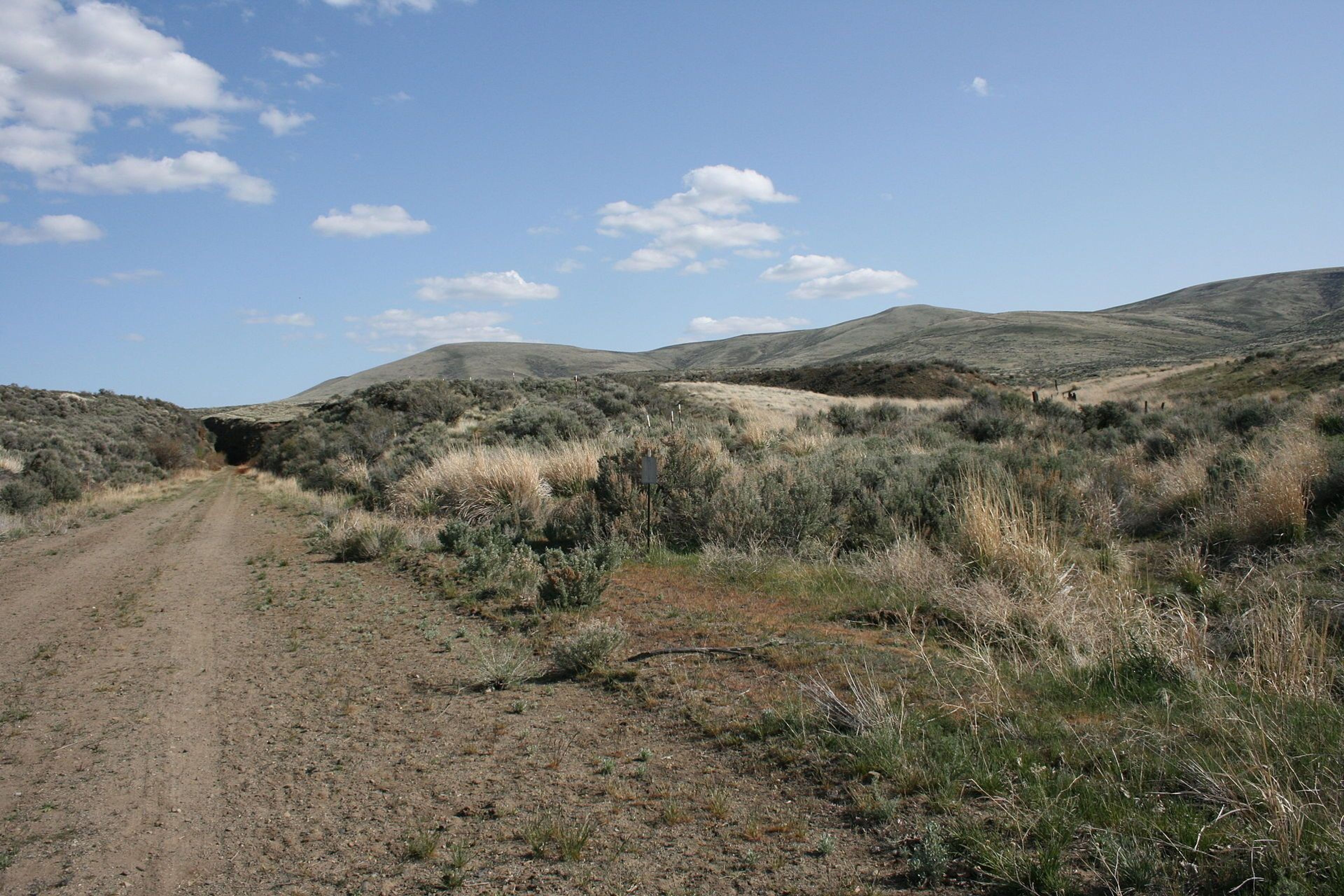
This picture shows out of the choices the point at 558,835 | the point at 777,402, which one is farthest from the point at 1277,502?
the point at 777,402

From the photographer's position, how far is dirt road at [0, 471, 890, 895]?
3027 millimetres

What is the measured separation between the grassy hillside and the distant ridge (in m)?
40.0

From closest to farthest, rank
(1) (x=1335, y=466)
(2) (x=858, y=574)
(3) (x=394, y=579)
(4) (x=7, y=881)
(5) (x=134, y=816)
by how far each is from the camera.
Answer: (4) (x=7, y=881)
(5) (x=134, y=816)
(2) (x=858, y=574)
(1) (x=1335, y=466)
(3) (x=394, y=579)

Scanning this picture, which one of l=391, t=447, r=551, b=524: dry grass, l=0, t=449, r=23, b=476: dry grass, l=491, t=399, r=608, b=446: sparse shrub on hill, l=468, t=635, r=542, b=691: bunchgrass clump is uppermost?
l=0, t=449, r=23, b=476: dry grass

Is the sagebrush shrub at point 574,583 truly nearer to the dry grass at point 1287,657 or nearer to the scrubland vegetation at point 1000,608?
the scrubland vegetation at point 1000,608

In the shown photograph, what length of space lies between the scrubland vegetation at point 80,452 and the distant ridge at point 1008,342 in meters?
39.9

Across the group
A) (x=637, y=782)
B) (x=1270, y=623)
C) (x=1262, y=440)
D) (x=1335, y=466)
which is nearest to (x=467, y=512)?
(x=637, y=782)

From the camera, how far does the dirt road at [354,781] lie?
303cm

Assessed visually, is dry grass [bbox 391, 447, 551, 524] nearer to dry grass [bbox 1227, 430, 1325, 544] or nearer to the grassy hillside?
dry grass [bbox 1227, 430, 1325, 544]

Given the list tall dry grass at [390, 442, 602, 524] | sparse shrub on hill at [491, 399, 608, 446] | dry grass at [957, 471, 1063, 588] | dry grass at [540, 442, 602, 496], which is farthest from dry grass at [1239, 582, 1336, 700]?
sparse shrub on hill at [491, 399, 608, 446]

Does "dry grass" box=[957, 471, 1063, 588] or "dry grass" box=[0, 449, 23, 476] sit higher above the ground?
"dry grass" box=[0, 449, 23, 476]

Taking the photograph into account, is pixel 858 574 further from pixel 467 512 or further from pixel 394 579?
pixel 467 512

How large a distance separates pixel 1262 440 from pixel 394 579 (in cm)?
1256

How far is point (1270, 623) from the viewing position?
423cm
